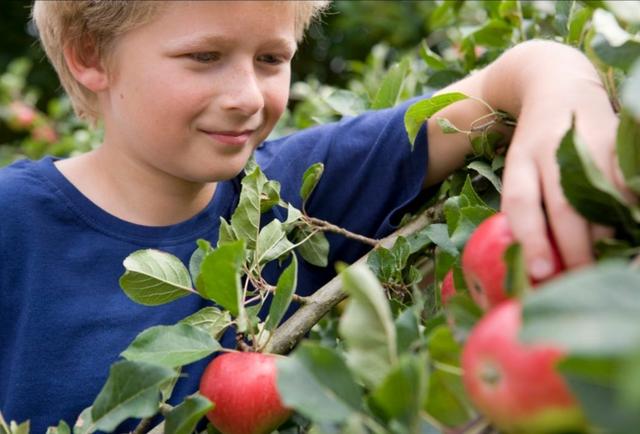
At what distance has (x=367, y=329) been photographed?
52 centimetres

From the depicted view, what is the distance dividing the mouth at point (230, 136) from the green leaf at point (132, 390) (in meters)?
0.49

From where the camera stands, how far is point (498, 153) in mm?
932

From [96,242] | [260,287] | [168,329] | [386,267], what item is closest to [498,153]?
[386,267]

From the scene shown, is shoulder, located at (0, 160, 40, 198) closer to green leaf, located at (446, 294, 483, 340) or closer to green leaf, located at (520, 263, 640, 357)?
green leaf, located at (446, 294, 483, 340)

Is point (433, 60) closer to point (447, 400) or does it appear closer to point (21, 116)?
point (447, 400)

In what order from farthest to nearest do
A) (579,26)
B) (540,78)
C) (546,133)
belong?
(579,26) → (540,78) → (546,133)

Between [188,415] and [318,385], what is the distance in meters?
0.21

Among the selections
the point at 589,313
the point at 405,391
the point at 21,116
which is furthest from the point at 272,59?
the point at 21,116

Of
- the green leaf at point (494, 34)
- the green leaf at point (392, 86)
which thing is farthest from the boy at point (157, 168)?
the green leaf at point (494, 34)

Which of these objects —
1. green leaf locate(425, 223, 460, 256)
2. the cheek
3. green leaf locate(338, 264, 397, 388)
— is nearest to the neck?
the cheek

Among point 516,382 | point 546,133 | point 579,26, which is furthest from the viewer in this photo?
point 579,26

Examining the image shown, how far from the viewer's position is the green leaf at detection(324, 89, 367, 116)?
55.5 inches

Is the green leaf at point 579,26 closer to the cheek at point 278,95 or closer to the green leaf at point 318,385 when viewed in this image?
the cheek at point 278,95

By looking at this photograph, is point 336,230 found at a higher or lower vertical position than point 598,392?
lower
